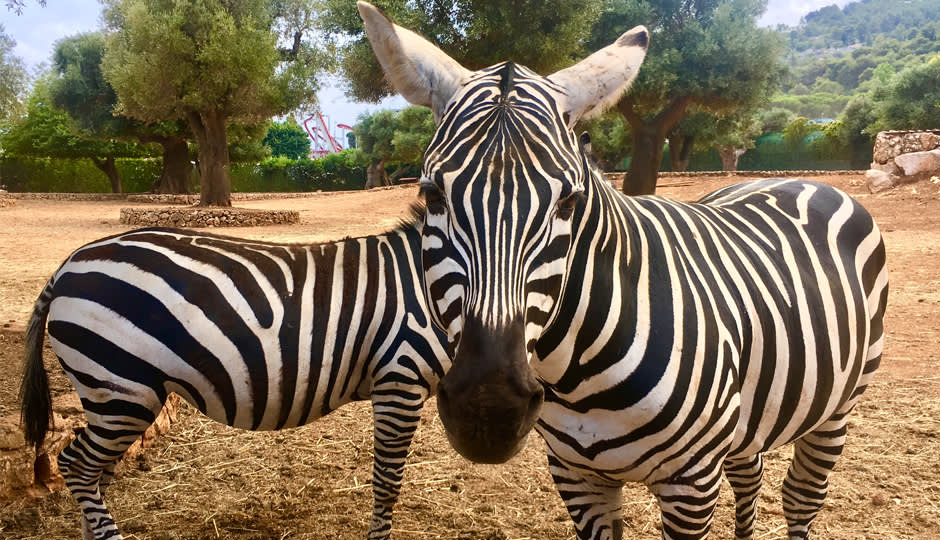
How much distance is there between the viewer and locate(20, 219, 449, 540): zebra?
9.05 feet

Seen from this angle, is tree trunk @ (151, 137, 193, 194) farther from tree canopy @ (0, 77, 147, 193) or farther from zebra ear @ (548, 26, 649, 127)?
zebra ear @ (548, 26, 649, 127)

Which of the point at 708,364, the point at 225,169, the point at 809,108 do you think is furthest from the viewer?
the point at 809,108

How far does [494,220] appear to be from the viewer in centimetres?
134

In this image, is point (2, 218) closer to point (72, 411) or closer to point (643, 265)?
point (72, 411)

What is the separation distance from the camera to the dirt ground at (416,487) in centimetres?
324

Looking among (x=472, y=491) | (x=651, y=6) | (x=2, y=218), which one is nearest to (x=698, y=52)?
(x=651, y=6)

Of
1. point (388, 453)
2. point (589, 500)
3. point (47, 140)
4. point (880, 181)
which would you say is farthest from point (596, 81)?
point (47, 140)

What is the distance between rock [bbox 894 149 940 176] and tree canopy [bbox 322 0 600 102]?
385 inches

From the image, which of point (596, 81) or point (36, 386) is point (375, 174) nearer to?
point (36, 386)

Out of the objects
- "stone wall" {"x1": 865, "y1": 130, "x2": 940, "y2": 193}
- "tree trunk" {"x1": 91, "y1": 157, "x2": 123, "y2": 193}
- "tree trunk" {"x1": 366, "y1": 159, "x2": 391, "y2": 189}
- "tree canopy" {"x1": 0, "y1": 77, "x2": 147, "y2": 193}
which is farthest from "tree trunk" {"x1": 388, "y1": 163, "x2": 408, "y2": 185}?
"stone wall" {"x1": 865, "y1": 130, "x2": 940, "y2": 193}

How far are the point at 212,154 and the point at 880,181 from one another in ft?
64.8

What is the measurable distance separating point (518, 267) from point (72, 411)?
11.5 ft

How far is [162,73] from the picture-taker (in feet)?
57.3

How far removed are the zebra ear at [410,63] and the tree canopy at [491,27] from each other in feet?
45.9
